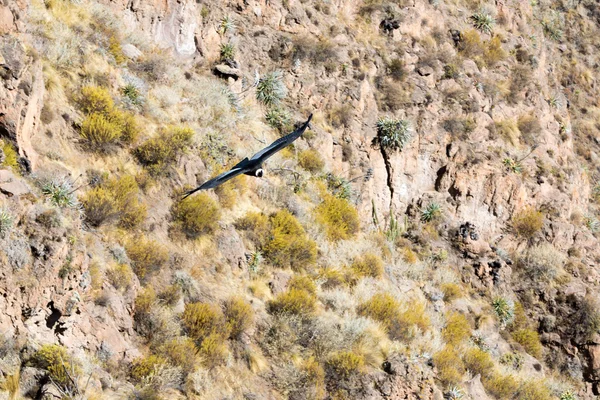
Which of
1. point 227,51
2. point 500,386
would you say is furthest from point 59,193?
point 500,386

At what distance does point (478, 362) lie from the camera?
1490 cm

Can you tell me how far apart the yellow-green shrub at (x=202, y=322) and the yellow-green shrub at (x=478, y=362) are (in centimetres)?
722

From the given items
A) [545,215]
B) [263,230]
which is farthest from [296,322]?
[545,215]

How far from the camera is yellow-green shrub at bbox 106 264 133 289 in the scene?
1005cm

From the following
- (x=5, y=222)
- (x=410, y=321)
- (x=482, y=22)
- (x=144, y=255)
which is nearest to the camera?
(x=5, y=222)

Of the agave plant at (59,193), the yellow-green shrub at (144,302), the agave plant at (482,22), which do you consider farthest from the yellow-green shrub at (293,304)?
the agave plant at (482,22)

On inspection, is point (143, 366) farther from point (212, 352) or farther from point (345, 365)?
point (345, 365)

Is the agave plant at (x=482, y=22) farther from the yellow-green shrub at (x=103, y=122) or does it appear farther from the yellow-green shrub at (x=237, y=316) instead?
the yellow-green shrub at (x=237, y=316)

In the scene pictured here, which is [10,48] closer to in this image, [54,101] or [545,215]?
[54,101]

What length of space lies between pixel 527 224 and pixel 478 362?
731cm

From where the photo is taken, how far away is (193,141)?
1448 centimetres

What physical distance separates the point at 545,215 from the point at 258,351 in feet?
46.5

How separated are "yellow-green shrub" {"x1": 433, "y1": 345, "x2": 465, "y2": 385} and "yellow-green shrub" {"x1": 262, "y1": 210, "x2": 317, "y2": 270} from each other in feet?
12.4

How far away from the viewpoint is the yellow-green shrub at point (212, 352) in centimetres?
1022
